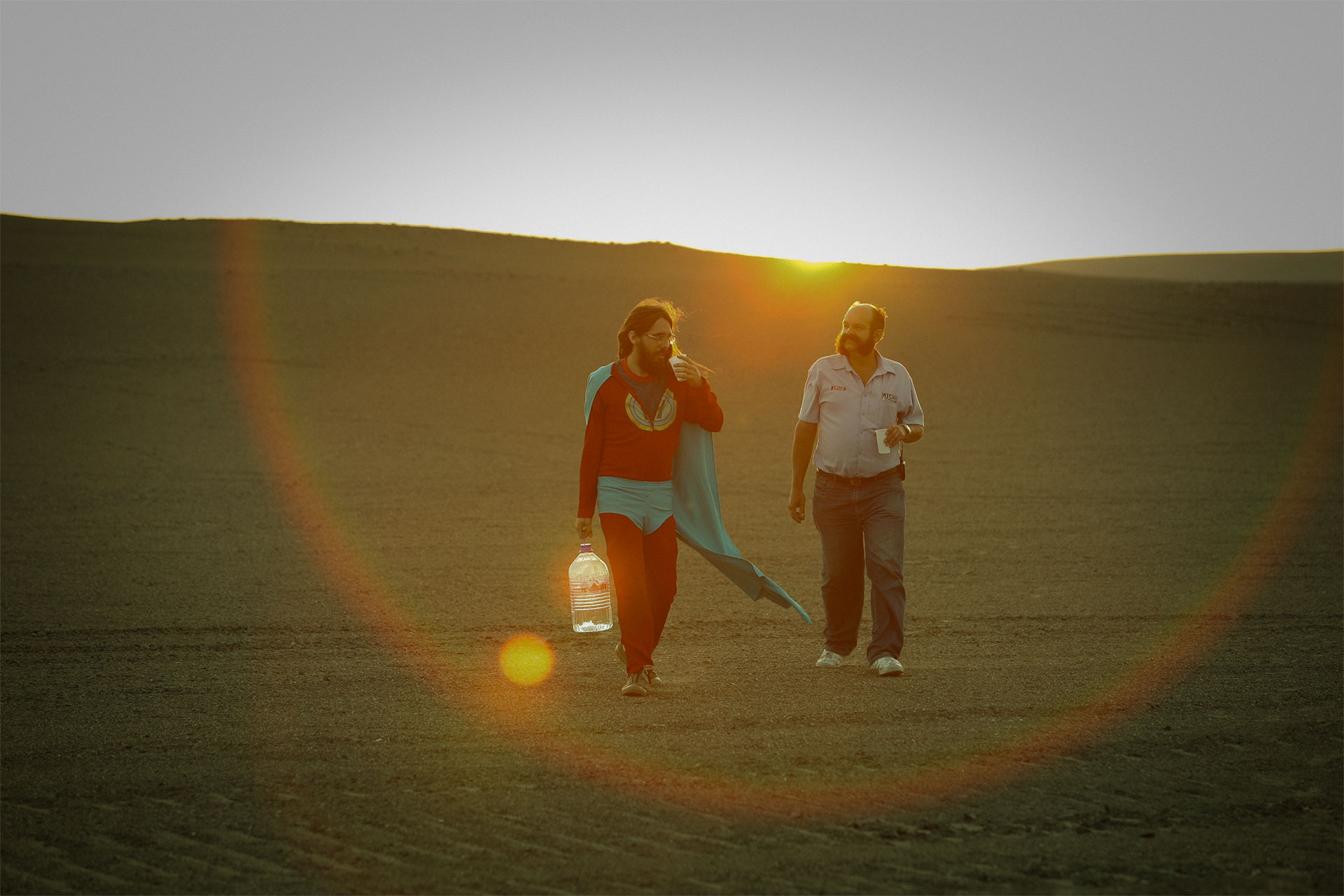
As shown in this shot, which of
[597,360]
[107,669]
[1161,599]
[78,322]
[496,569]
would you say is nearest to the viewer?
[107,669]

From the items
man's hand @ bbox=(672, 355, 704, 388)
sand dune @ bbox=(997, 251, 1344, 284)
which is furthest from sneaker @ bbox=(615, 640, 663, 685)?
sand dune @ bbox=(997, 251, 1344, 284)

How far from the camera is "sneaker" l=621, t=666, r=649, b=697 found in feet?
20.5

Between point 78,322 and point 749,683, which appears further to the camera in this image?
point 78,322

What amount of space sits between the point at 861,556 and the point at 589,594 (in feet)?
5.48

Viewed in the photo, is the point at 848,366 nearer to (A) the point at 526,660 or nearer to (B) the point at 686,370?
(B) the point at 686,370

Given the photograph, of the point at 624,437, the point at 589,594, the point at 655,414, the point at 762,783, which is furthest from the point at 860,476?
the point at 762,783

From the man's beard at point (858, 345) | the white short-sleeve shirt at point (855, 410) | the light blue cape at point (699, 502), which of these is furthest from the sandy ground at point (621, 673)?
the man's beard at point (858, 345)

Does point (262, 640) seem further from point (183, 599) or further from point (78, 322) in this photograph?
point (78, 322)

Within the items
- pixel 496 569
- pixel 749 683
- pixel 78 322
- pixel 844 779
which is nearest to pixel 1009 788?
pixel 844 779

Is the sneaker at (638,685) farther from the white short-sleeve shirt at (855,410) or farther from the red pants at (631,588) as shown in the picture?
the white short-sleeve shirt at (855,410)

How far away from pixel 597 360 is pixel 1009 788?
27.0 metres

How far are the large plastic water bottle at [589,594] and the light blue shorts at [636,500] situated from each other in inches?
20.9

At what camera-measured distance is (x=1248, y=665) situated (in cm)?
690

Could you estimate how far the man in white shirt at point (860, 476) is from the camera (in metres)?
6.82
